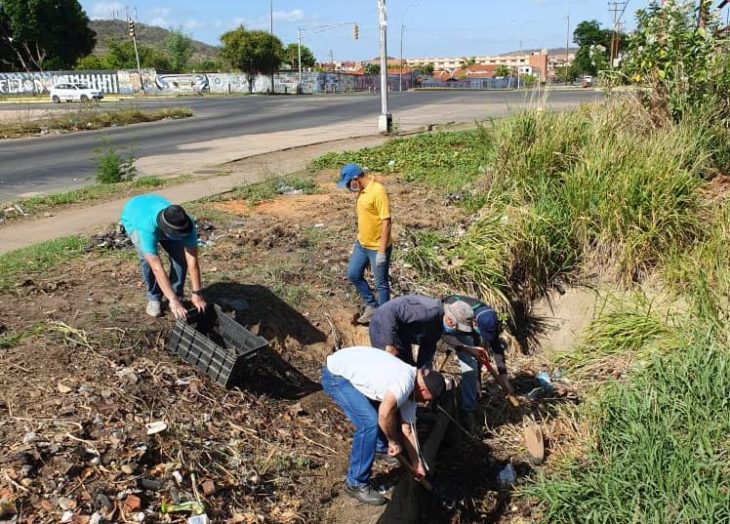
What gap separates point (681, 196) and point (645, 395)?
3633 mm

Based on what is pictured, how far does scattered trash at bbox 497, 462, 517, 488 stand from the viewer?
15.2 ft

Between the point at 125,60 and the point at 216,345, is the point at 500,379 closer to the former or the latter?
the point at 216,345

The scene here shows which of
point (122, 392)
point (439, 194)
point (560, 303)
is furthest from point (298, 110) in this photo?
point (122, 392)

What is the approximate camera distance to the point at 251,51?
57.6 m

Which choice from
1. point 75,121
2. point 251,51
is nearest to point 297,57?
point 251,51

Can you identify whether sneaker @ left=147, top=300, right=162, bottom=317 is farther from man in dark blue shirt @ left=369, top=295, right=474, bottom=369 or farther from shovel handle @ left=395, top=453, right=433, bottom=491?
shovel handle @ left=395, top=453, right=433, bottom=491

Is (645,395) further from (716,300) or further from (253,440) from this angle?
(253,440)

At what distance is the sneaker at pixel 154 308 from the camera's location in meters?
5.31

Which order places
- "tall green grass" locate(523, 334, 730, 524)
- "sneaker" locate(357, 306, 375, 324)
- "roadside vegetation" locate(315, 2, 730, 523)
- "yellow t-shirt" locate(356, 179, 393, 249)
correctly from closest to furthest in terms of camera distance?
"tall green grass" locate(523, 334, 730, 524), "roadside vegetation" locate(315, 2, 730, 523), "yellow t-shirt" locate(356, 179, 393, 249), "sneaker" locate(357, 306, 375, 324)

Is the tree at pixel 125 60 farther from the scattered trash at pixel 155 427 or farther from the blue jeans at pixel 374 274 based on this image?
the scattered trash at pixel 155 427

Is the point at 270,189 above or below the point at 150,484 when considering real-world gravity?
above

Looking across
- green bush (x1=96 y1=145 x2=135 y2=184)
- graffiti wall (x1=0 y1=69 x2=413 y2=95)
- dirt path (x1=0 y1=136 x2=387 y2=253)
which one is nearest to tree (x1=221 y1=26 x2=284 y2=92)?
graffiti wall (x1=0 y1=69 x2=413 y2=95)

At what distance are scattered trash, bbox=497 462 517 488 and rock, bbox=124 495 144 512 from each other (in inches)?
98.7

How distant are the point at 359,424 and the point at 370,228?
2.28 meters
